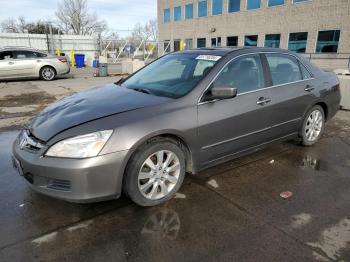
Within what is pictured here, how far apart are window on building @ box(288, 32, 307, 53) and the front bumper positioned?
2335 centimetres

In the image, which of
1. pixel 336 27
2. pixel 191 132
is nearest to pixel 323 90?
pixel 191 132

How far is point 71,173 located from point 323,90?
402cm

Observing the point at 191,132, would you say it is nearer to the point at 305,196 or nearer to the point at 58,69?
the point at 305,196

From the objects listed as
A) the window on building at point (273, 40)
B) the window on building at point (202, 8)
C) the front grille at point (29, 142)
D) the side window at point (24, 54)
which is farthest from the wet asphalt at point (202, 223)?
the window on building at point (202, 8)

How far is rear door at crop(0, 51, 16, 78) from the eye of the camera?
42.3 ft

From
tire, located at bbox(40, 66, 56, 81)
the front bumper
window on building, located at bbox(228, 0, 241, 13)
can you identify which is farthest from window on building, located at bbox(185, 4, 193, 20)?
the front bumper

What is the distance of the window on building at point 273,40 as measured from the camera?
24973mm

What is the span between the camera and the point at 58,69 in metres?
14.2

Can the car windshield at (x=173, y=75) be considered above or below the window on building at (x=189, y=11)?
below

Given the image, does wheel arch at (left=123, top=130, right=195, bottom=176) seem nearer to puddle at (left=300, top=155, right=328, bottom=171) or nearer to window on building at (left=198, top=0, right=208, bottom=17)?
puddle at (left=300, top=155, right=328, bottom=171)

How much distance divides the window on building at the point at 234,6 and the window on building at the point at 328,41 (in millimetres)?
8650

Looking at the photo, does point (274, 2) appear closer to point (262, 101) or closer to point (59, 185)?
point (262, 101)

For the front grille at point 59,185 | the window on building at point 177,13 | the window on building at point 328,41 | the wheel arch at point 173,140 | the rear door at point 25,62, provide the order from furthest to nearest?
the window on building at point 177,13 < the window on building at point 328,41 < the rear door at point 25,62 < the wheel arch at point 173,140 < the front grille at point 59,185

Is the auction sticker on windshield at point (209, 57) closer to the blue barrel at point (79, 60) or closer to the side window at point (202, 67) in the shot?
the side window at point (202, 67)
